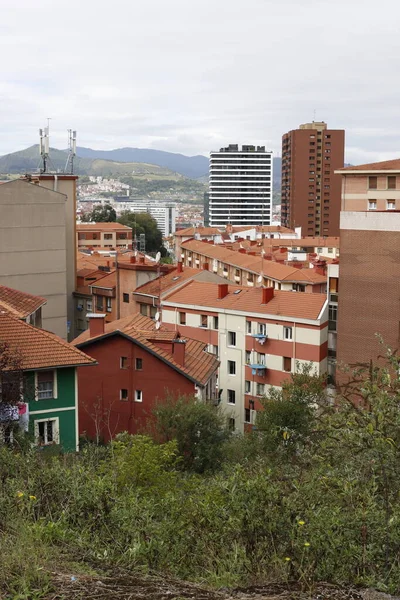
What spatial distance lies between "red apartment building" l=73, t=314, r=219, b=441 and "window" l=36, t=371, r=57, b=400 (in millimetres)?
5573

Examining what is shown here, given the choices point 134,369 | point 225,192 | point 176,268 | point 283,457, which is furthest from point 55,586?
point 225,192

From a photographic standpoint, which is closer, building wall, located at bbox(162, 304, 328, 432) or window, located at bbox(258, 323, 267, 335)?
building wall, located at bbox(162, 304, 328, 432)

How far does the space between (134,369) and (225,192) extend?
154m

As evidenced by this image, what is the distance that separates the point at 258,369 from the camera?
37.8 meters

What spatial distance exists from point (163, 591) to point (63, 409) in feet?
49.3

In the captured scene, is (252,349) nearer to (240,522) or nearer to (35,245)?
(35,245)

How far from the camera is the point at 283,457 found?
47.9ft

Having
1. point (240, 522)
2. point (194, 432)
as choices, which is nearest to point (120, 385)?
point (194, 432)

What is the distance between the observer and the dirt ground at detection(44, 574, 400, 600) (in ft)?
18.7

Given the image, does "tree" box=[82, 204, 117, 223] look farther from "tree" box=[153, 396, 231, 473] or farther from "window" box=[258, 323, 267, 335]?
"tree" box=[153, 396, 231, 473]

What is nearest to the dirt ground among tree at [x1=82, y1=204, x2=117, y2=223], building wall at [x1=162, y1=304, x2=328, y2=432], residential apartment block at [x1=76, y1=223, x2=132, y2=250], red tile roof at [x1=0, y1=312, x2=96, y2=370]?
red tile roof at [x1=0, y1=312, x2=96, y2=370]

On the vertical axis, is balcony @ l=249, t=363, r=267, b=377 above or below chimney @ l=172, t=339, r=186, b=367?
below

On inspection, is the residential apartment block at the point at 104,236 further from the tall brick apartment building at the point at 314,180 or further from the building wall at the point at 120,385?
the building wall at the point at 120,385

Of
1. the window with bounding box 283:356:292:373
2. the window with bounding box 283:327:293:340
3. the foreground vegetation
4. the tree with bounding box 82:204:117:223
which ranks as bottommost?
the window with bounding box 283:356:292:373
